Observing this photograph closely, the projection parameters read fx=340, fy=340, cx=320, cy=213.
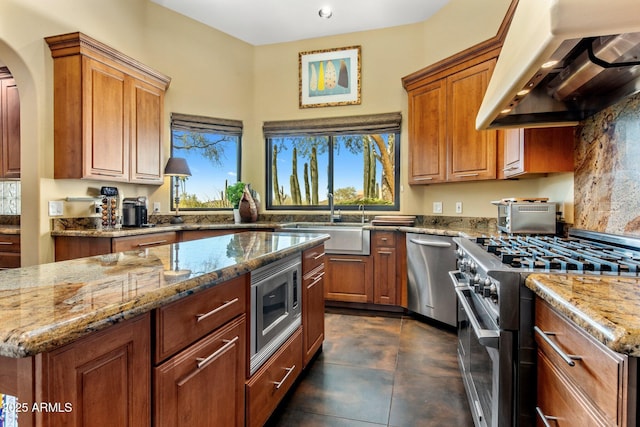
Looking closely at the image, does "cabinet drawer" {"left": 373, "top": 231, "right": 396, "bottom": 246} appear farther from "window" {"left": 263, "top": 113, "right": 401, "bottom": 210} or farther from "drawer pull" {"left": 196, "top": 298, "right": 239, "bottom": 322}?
"drawer pull" {"left": 196, "top": 298, "right": 239, "bottom": 322}

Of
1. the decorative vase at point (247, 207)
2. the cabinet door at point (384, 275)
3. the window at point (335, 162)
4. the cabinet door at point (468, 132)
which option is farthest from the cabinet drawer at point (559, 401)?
the decorative vase at point (247, 207)

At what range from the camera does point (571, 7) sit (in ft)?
2.83

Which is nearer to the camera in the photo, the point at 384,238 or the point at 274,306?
the point at 274,306

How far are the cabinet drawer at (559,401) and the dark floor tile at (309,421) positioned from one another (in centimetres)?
90

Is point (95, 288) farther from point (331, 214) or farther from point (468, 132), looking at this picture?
point (331, 214)

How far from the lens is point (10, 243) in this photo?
306 cm

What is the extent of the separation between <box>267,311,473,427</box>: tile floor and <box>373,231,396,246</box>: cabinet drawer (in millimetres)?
833

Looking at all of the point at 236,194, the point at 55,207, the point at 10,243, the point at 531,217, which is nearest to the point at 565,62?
the point at 531,217

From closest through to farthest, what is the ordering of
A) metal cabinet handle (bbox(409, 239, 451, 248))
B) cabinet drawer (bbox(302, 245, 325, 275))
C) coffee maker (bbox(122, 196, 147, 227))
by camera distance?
cabinet drawer (bbox(302, 245, 325, 275)) < metal cabinet handle (bbox(409, 239, 451, 248)) < coffee maker (bbox(122, 196, 147, 227))

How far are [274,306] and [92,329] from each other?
3.45 feet

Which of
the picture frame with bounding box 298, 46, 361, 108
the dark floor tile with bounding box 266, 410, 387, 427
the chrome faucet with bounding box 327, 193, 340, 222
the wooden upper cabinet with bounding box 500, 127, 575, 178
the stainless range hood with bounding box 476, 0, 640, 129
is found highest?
the picture frame with bounding box 298, 46, 361, 108

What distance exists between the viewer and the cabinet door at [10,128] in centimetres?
320

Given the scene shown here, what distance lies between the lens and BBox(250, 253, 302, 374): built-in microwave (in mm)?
1496

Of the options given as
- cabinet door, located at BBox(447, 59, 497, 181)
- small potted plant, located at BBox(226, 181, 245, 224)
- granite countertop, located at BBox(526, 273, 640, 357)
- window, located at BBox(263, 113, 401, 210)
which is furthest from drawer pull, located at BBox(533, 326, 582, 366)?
small potted plant, located at BBox(226, 181, 245, 224)
